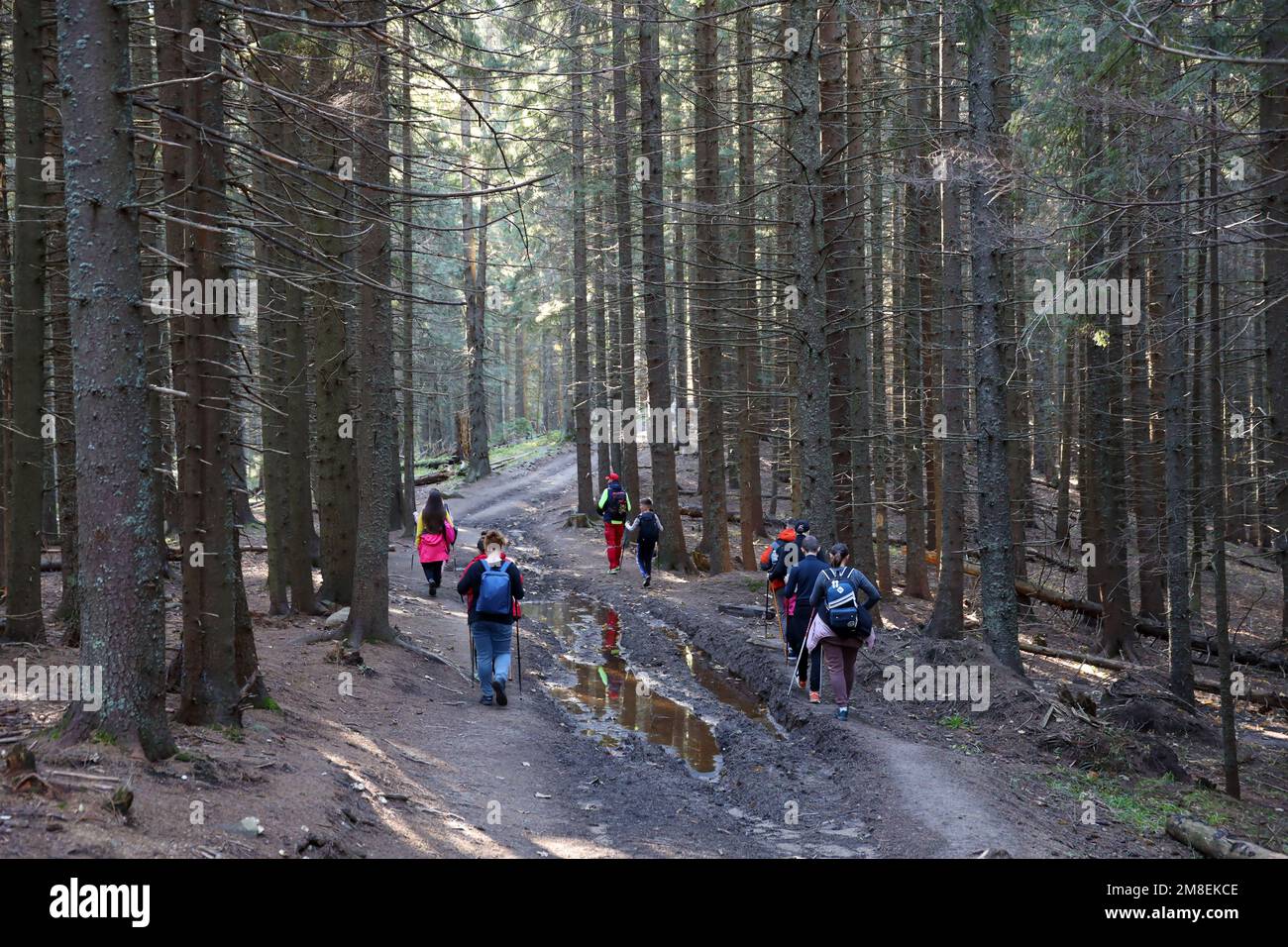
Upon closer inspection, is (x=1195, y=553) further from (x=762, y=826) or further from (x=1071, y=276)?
(x=762, y=826)

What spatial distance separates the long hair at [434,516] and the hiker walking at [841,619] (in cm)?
831

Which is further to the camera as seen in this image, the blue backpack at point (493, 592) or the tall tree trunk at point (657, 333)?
the tall tree trunk at point (657, 333)

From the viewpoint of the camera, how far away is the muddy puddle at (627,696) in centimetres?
1050

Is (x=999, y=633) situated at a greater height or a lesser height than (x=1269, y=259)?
lesser

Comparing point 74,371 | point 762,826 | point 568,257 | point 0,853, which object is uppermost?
point 568,257

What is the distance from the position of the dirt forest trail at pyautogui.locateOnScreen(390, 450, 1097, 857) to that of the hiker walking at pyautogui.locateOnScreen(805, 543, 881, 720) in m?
0.56

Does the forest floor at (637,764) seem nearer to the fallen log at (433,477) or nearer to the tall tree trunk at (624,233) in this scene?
the tall tree trunk at (624,233)

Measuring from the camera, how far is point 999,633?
1230 centimetres

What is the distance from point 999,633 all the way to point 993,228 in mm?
5444

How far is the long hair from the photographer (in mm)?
16641

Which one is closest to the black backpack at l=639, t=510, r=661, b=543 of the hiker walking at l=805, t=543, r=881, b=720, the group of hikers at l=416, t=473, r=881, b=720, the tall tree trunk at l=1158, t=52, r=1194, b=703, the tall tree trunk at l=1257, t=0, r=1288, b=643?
the group of hikers at l=416, t=473, r=881, b=720

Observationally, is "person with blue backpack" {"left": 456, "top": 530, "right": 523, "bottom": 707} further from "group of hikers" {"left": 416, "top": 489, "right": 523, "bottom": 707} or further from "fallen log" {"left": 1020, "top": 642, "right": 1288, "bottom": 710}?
"fallen log" {"left": 1020, "top": 642, "right": 1288, "bottom": 710}

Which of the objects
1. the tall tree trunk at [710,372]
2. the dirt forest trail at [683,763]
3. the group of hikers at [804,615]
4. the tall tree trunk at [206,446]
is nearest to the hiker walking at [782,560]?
the dirt forest trail at [683,763]
